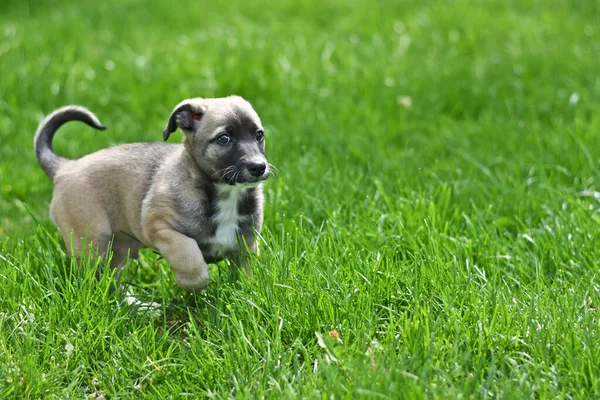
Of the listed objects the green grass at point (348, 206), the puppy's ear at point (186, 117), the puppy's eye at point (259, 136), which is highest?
the puppy's ear at point (186, 117)

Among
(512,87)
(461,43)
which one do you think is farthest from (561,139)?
(461,43)

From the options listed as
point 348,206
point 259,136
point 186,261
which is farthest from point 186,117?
point 348,206

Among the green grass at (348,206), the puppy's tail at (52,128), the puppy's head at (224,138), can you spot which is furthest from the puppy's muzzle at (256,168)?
the puppy's tail at (52,128)

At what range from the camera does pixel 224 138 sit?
14.2 ft

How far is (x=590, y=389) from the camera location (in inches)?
132

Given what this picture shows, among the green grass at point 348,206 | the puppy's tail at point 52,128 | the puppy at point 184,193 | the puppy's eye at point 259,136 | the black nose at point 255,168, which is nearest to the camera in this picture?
the green grass at point 348,206

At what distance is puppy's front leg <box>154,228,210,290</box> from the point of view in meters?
4.18

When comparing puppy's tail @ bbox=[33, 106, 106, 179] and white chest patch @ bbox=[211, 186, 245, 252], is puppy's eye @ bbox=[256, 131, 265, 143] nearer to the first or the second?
white chest patch @ bbox=[211, 186, 245, 252]

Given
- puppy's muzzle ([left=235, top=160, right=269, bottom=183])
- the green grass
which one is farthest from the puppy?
the green grass

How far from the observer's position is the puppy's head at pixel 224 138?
13.7 ft

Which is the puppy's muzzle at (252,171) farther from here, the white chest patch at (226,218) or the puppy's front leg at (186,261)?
the puppy's front leg at (186,261)

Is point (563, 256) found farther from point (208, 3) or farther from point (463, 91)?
point (208, 3)

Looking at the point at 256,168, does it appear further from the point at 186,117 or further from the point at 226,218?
the point at 186,117

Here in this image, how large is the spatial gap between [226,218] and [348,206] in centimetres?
122
